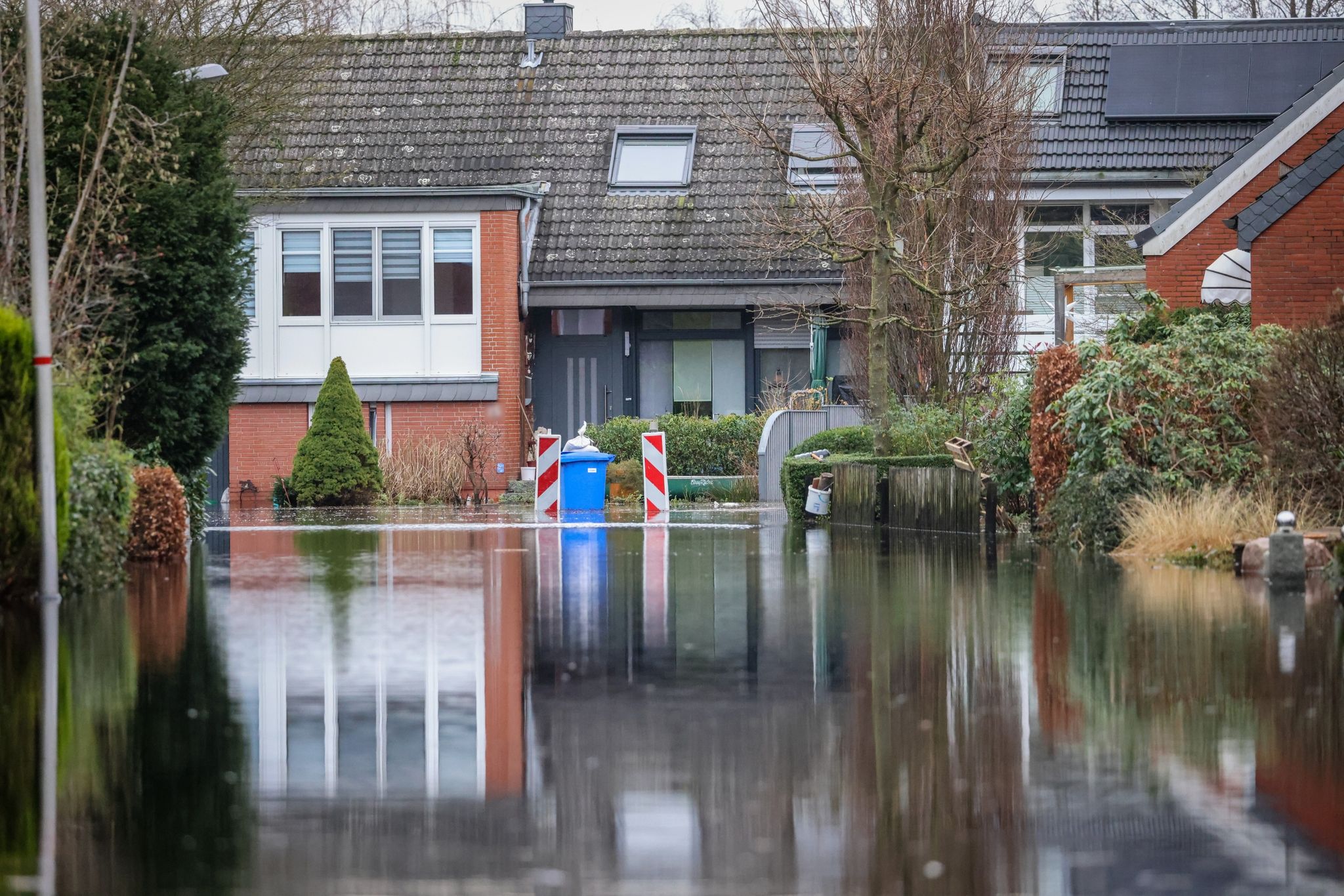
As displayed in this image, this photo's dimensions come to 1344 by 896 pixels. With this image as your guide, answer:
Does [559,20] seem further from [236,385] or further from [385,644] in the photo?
[385,644]

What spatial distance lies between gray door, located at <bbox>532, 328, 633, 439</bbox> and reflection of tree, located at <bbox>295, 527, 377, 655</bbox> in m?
12.5

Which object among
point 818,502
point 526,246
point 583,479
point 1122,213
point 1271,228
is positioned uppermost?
point 1122,213

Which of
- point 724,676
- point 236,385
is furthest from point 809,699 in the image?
point 236,385

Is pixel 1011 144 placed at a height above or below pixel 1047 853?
above

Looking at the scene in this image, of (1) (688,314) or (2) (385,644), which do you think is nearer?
(2) (385,644)

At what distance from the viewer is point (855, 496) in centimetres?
2489

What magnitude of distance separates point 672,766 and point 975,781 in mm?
1132

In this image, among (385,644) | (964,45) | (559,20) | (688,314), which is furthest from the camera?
(559,20)

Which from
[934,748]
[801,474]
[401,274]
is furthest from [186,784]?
[401,274]

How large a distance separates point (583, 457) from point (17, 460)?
16.7 m

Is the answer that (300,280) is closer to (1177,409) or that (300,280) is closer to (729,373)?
(729,373)

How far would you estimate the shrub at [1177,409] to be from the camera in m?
18.3

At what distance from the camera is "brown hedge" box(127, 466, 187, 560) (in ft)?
58.2

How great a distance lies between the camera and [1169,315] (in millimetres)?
22594
